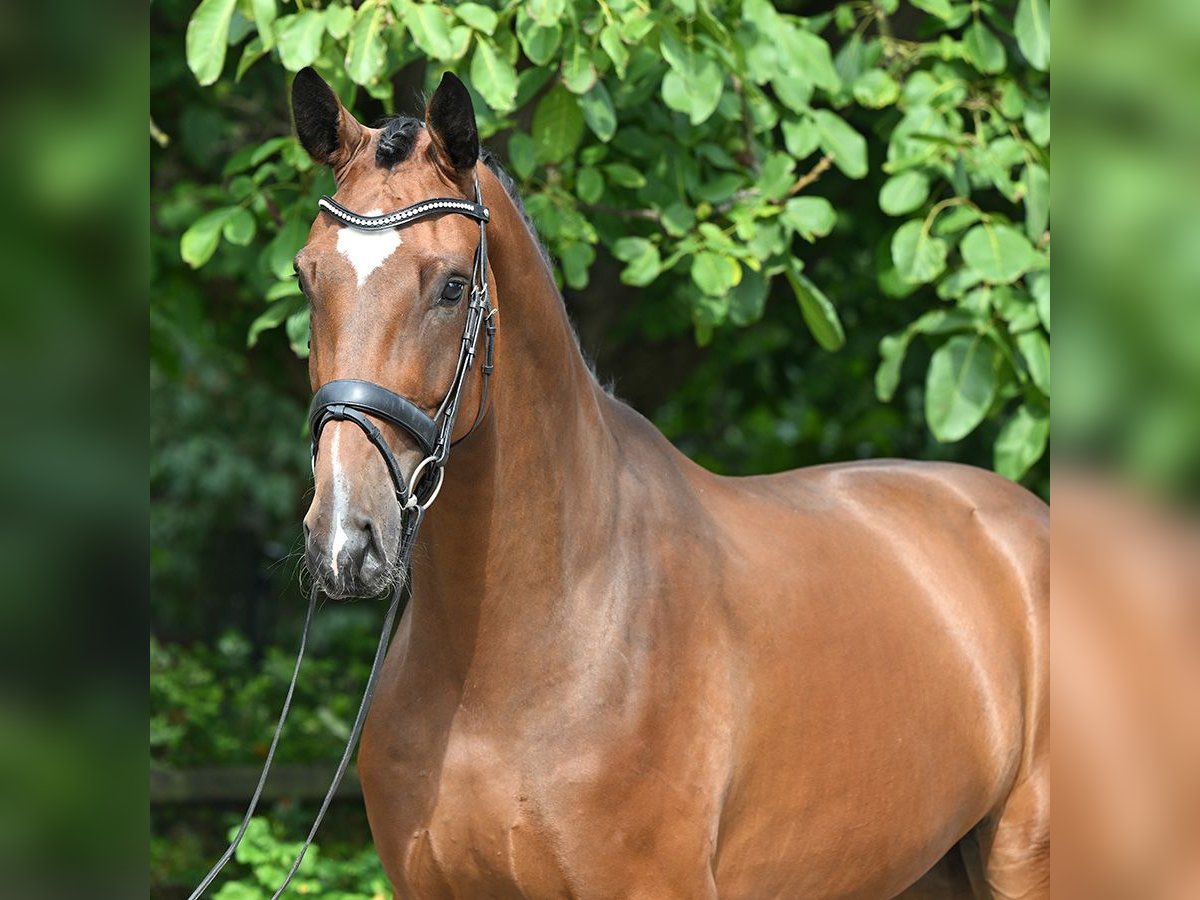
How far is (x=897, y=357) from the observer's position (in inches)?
160

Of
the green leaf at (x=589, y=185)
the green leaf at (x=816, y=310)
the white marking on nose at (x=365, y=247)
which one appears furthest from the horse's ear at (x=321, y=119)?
the green leaf at (x=816, y=310)

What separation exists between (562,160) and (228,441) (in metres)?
5.44

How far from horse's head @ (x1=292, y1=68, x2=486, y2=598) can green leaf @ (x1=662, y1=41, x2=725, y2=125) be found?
122cm

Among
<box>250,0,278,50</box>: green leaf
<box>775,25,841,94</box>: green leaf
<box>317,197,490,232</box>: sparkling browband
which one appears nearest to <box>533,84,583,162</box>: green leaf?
<box>775,25,841,94</box>: green leaf

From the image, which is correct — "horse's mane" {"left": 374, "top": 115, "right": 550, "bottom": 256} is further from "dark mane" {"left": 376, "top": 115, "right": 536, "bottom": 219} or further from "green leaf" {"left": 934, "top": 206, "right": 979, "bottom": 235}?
"green leaf" {"left": 934, "top": 206, "right": 979, "bottom": 235}

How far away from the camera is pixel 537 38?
3.31 m

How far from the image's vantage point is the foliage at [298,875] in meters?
4.09

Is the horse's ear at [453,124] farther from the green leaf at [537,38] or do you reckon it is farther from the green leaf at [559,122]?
the green leaf at [559,122]

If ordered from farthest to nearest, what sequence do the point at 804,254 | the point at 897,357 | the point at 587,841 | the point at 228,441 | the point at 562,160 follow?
the point at 228,441 < the point at 804,254 < the point at 897,357 < the point at 562,160 < the point at 587,841

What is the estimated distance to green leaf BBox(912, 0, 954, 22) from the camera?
3.82 m

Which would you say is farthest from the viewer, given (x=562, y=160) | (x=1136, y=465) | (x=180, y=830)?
(x=180, y=830)

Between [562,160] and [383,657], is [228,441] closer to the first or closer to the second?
[562,160]

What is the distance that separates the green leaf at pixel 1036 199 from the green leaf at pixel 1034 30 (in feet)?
0.92

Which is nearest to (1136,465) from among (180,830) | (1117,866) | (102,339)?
(1117,866)
